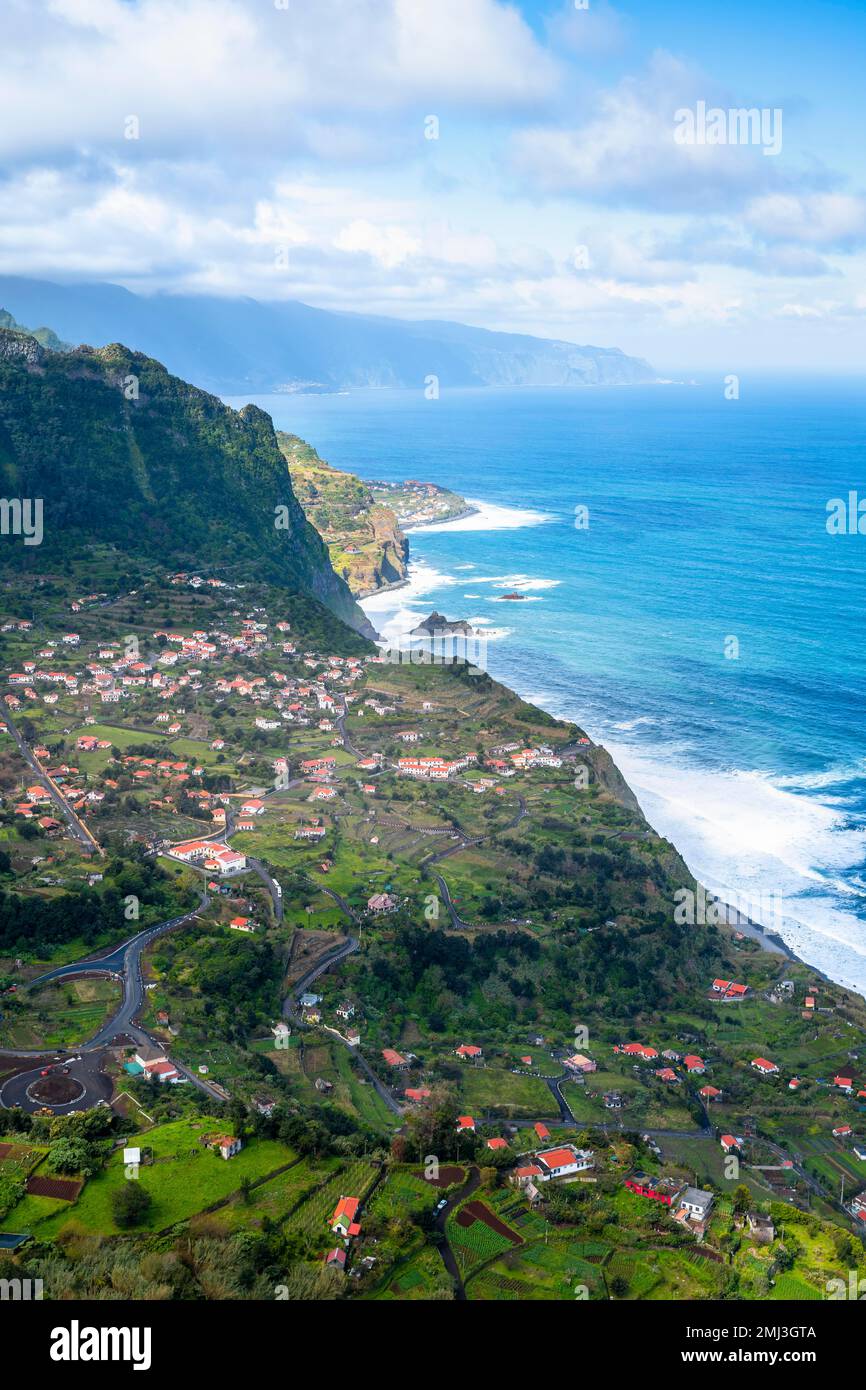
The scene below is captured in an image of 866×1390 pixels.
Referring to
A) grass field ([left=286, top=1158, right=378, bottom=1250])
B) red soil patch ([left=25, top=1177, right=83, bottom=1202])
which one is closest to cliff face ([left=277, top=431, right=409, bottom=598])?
grass field ([left=286, top=1158, right=378, bottom=1250])

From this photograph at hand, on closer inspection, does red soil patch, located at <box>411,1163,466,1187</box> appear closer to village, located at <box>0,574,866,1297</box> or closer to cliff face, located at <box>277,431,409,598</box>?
village, located at <box>0,574,866,1297</box>

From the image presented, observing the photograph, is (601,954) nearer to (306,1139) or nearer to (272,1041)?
(272,1041)

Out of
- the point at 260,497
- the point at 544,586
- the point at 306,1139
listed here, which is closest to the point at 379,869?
the point at 306,1139

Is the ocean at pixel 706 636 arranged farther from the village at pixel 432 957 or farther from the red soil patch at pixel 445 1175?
the red soil patch at pixel 445 1175

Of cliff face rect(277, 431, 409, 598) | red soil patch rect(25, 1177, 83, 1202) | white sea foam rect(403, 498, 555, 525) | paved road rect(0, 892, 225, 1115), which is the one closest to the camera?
red soil patch rect(25, 1177, 83, 1202)

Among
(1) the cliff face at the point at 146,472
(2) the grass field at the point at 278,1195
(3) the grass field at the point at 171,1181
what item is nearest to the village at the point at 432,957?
(3) the grass field at the point at 171,1181

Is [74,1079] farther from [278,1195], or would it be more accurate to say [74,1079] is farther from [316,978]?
[316,978]
